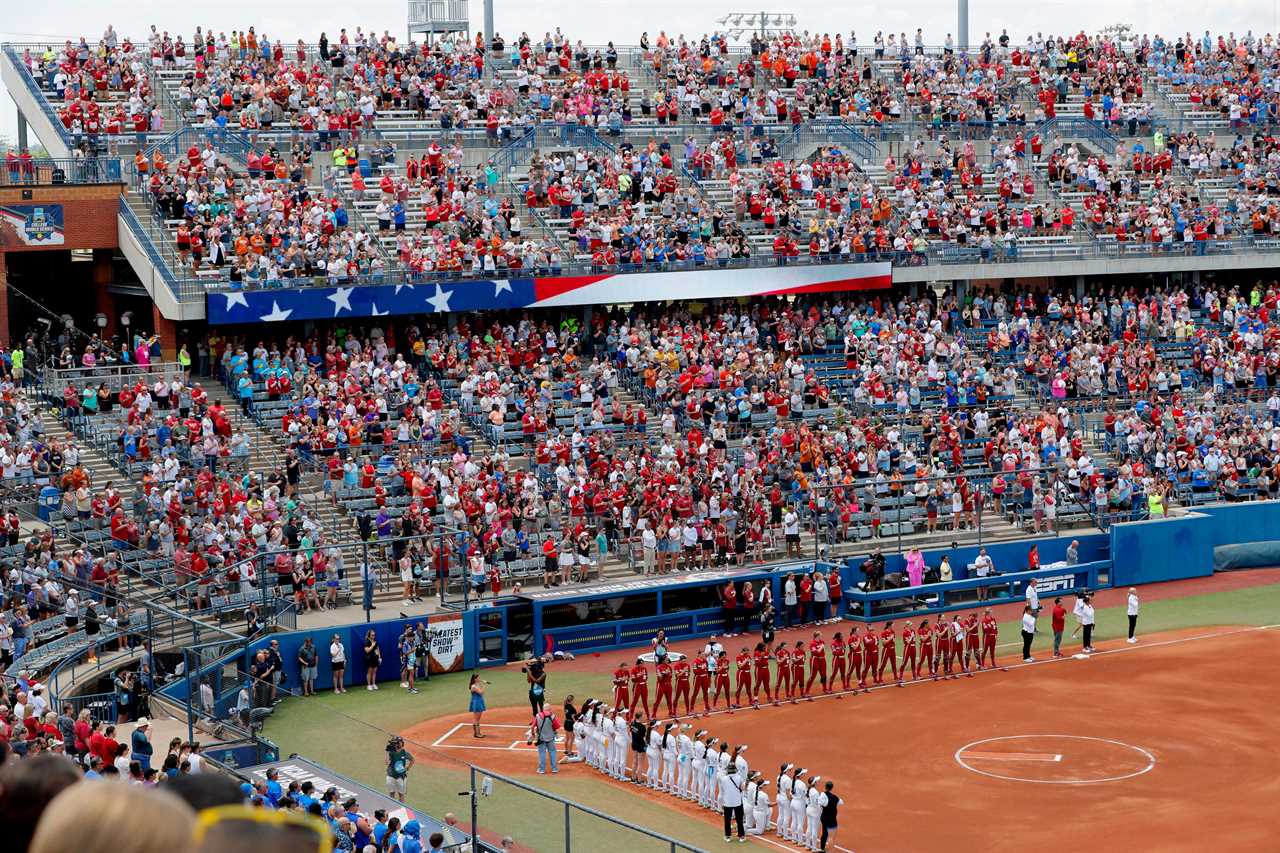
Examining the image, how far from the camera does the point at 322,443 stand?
111 feet

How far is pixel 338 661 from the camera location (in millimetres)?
28797

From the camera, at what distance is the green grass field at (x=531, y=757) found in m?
17.9

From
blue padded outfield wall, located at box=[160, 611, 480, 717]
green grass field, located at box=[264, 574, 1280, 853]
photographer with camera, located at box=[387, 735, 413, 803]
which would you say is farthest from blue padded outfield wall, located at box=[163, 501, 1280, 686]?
photographer with camera, located at box=[387, 735, 413, 803]

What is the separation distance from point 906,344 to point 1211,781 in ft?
65.8

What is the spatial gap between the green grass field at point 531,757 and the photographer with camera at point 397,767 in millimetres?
130

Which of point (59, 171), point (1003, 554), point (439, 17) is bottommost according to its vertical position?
point (1003, 554)

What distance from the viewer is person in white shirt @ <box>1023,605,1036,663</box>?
30750 millimetres

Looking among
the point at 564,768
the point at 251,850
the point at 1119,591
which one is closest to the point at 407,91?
the point at 1119,591

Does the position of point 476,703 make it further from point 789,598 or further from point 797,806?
point 789,598

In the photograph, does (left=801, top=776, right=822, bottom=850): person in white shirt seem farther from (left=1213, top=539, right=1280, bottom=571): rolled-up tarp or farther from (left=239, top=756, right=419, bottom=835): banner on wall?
(left=1213, top=539, right=1280, bottom=571): rolled-up tarp

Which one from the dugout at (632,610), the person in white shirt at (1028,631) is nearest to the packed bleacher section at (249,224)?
the dugout at (632,610)

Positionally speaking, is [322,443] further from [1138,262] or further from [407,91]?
[1138,262]

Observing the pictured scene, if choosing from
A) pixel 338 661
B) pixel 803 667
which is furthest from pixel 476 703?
pixel 803 667

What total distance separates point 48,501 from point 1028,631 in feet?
59.0
